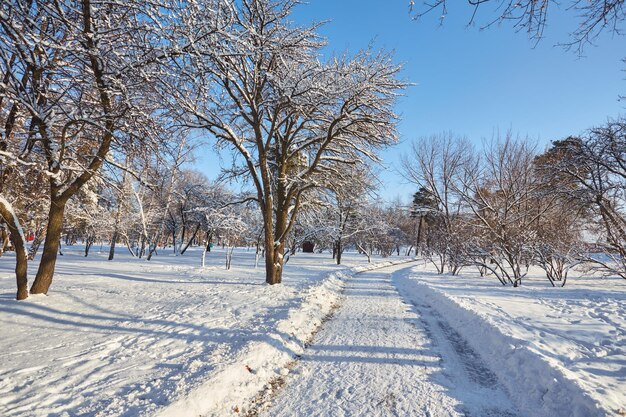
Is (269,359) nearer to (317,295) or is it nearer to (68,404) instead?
(68,404)

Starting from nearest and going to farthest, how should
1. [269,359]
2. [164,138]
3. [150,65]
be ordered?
[269,359], [150,65], [164,138]

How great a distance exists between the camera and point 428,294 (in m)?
11.1

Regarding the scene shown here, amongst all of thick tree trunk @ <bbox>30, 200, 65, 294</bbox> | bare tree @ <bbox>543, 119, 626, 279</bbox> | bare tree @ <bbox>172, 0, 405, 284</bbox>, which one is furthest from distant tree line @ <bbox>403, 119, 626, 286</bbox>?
Answer: thick tree trunk @ <bbox>30, 200, 65, 294</bbox>

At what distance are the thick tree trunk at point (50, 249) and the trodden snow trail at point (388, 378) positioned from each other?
6.82 m

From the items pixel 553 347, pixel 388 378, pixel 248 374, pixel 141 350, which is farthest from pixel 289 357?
pixel 553 347

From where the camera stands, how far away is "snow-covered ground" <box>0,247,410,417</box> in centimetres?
315

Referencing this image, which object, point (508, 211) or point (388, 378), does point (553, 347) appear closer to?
point (388, 378)

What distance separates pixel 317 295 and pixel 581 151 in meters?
10.5

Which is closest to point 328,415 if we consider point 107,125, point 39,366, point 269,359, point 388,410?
point 388,410

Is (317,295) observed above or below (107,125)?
below

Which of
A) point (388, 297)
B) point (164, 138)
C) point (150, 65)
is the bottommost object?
point (388, 297)

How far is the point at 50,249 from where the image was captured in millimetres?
7266

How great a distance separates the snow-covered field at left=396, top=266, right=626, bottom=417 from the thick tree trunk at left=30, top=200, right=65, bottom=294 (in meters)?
9.55

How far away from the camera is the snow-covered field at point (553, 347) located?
10.7 ft
